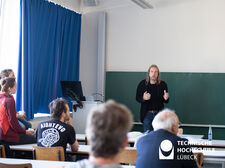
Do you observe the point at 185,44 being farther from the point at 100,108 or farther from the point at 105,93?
the point at 100,108

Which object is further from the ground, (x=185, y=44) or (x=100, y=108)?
(x=185, y=44)

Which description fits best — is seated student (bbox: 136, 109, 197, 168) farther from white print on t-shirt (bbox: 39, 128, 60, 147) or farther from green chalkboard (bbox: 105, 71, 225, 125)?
green chalkboard (bbox: 105, 71, 225, 125)

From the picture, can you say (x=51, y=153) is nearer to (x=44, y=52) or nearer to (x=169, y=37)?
(x=44, y=52)

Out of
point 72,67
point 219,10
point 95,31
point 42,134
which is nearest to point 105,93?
point 72,67

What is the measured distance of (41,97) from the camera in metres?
6.55

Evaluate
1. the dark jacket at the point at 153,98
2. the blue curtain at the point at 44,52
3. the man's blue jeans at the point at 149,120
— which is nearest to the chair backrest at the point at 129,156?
the man's blue jeans at the point at 149,120

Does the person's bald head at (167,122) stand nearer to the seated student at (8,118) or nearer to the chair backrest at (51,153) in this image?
the chair backrest at (51,153)

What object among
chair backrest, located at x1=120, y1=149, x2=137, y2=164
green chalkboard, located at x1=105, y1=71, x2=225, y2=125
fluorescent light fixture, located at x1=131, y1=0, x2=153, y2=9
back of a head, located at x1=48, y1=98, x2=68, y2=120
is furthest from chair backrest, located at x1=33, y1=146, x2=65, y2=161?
fluorescent light fixture, located at x1=131, y1=0, x2=153, y2=9

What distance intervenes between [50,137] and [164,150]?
140 cm

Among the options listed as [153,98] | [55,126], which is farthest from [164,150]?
[153,98]

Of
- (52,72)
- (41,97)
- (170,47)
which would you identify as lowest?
(41,97)

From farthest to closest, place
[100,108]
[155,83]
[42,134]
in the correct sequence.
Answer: [155,83]
[42,134]
[100,108]

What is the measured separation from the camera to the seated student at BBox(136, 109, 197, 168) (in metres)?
2.74

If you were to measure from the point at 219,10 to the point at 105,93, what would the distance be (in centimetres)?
304
